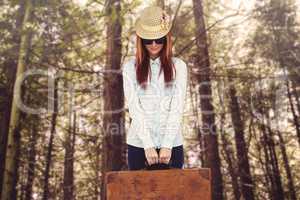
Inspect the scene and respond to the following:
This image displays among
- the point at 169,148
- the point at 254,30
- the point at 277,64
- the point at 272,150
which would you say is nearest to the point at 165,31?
the point at 169,148

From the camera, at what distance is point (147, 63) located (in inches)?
124

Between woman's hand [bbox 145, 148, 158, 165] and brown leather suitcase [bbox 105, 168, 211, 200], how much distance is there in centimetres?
31

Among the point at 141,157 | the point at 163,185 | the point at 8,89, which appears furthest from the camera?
the point at 8,89

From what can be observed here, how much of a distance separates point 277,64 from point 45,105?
904 centimetres

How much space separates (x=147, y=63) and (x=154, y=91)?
24 centimetres

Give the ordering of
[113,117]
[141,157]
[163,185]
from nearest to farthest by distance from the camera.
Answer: [163,185]
[141,157]
[113,117]

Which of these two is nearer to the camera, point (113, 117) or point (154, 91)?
point (154, 91)

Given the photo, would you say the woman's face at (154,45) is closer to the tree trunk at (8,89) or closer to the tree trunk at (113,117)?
the tree trunk at (113,117)

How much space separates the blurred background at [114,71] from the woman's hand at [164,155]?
3890 millimetres

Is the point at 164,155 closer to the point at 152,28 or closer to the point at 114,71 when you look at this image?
the point at 152,28

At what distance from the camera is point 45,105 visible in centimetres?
1278

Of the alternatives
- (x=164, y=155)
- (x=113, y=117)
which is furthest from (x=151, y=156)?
(x=113, y=117)

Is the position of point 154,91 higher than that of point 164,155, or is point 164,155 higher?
point 154,91

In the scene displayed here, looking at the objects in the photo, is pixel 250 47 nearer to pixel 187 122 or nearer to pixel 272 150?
pixel 187 122
